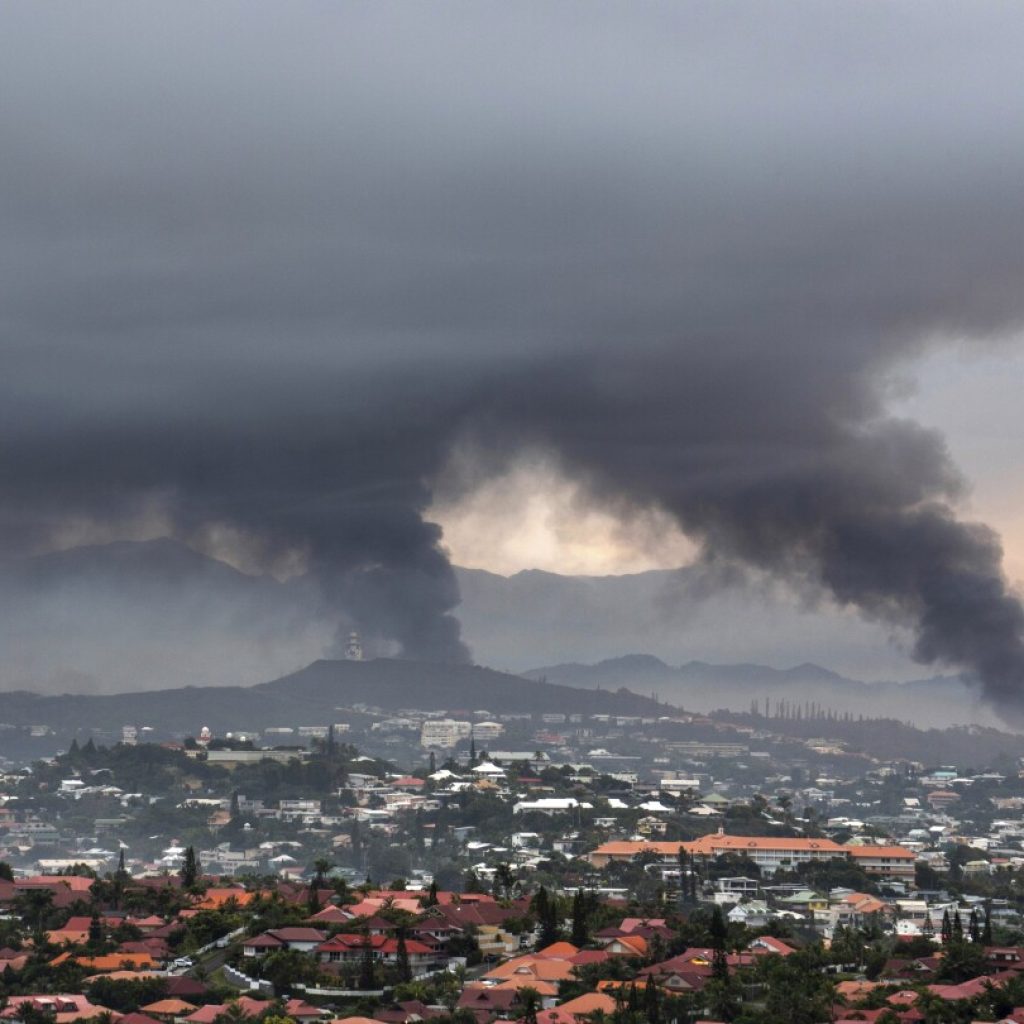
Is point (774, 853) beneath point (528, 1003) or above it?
above

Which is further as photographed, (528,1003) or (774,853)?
(774,853)

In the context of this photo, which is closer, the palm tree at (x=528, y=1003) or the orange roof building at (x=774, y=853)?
the palm tree at (x=528, y=1003)

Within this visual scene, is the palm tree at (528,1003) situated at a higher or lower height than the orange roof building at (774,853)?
lower

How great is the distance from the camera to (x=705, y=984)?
89.9m

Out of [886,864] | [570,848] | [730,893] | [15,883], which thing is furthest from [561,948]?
[570,848]

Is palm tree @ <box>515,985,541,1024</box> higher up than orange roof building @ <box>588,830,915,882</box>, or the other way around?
orange roof building @ <box>588,830,915,882</box>

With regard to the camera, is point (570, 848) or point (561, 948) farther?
point (570, 848)

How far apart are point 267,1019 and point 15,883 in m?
41.8

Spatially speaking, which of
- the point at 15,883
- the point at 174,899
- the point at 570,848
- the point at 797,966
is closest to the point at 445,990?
the point at 797,966

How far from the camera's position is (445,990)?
91625mm

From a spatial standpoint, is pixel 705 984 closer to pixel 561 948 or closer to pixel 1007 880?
pixel 561 948

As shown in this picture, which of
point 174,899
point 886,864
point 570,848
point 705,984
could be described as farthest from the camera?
point 570,848

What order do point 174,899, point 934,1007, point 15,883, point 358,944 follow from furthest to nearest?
1. point 15,883
2. point 174,899
3. point 358,944
4. point 934,1007

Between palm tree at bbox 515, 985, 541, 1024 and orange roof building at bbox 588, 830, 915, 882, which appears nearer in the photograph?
palm tree at bbox 515, 985, 541, 1024
